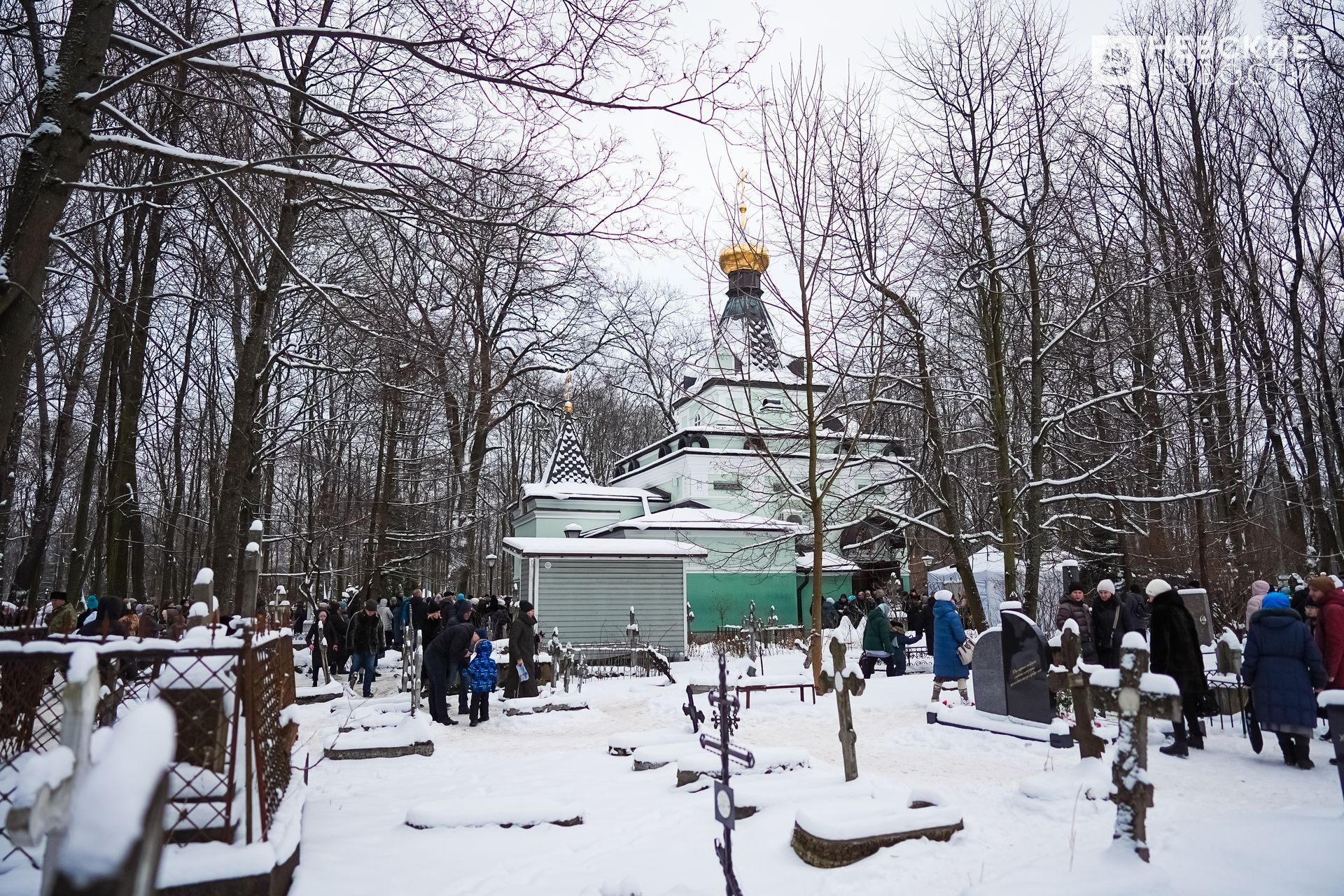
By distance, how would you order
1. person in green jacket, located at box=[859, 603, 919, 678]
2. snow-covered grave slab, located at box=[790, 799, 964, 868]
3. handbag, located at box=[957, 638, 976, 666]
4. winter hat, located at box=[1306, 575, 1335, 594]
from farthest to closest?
person in green jacket, located at box=[859, 603, 919, 678] < handbag, located at box=[957, 638, 976, 666] < winter hat, located at box=[1306, 575, 1335, 594] < snow-covered grave slab, located at box=[790, 799, 964, 868]

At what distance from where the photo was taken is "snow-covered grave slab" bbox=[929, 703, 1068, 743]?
9.92 meters

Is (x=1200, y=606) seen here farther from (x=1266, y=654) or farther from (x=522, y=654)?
(x=522, y=654)

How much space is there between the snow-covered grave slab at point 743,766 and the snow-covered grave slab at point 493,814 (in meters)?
1.26

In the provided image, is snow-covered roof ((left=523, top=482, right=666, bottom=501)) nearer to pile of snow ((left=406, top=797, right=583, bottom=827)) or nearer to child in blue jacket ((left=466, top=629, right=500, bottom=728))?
child in blue jacket ((left=466, top=629, right=500, bottom=728))

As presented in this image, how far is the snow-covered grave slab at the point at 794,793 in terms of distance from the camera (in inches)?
261

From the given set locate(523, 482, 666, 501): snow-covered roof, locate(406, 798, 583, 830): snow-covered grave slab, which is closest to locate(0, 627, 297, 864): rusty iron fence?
locate(406, 798, 583, 830): snow-covered grave slab

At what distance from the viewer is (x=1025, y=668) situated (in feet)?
34.9

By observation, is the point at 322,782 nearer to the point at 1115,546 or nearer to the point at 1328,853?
the point at 1328,853

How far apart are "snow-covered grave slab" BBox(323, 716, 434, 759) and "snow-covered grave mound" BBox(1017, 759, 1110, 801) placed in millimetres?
7088

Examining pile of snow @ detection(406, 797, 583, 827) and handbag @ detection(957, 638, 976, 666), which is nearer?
pile of snow @ detection(406, 797, 583, 827)

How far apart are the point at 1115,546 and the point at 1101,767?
17871 mm

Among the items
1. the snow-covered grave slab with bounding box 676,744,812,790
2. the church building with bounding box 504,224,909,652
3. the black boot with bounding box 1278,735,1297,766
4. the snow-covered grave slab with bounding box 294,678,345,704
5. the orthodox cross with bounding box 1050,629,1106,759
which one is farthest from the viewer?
the church building with bounding box 504,224,909,652

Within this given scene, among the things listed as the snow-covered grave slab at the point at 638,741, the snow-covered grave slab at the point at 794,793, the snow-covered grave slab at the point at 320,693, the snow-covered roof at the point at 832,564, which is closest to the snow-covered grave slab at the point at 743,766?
the snow-covered grave slab at the point at 794,793

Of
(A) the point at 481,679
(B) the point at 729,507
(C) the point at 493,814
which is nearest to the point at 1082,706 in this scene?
(C) the point at 493,814
